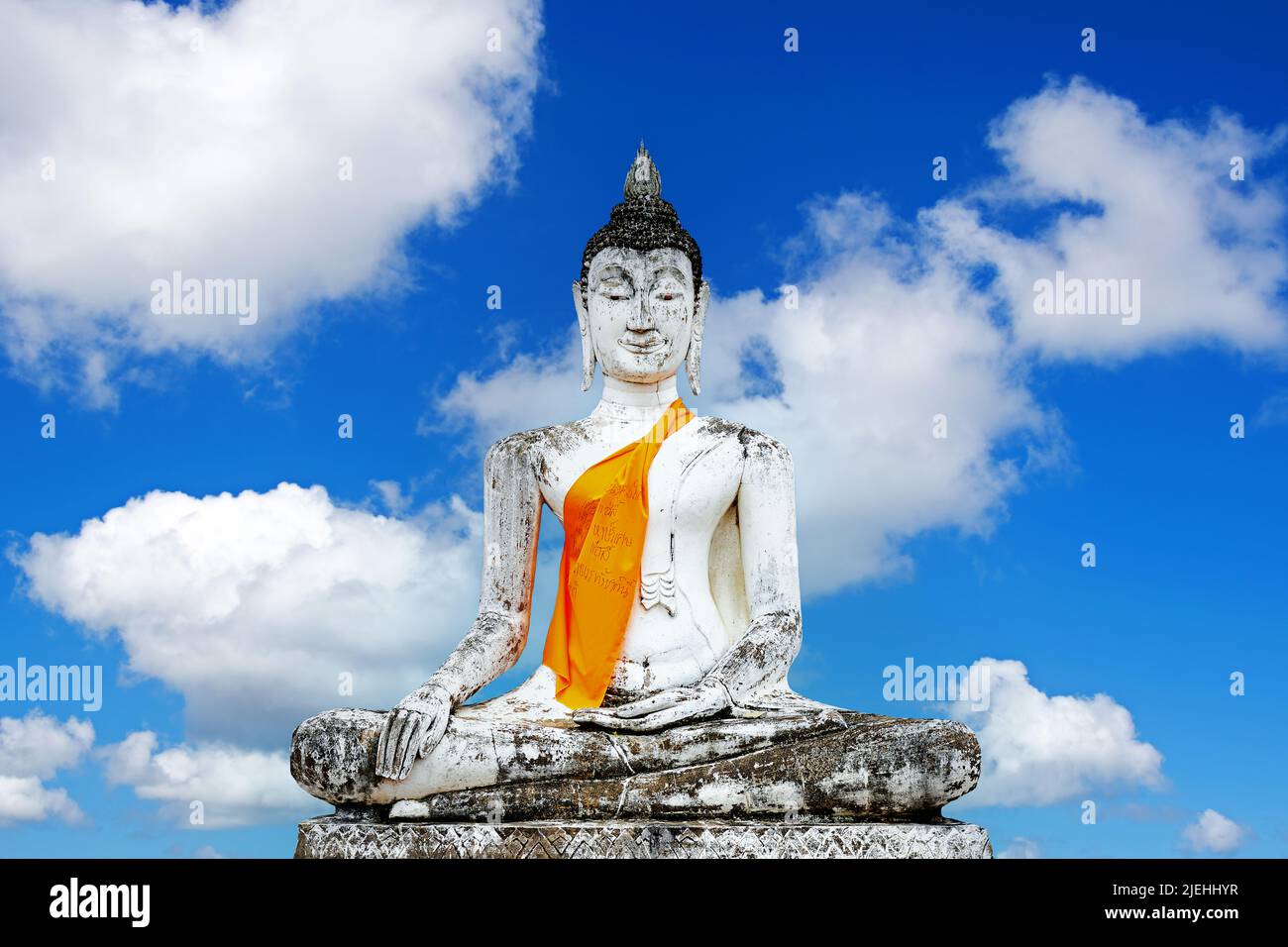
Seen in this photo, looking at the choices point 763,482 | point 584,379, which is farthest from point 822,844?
point 584,379

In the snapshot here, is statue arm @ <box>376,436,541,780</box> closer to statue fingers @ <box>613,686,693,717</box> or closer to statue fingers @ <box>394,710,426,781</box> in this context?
statue fingers @ <box>394,710,426,781</box>

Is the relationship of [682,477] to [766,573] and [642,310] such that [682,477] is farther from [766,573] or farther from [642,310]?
[642,310]

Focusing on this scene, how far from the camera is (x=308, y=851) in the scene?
347 inches

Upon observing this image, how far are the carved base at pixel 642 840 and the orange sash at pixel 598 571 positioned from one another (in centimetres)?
153

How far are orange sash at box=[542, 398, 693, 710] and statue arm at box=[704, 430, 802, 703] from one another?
2.40 ft

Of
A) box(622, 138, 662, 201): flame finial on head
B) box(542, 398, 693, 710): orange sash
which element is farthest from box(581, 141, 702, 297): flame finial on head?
box(542, 398, 693, 710): orange sash

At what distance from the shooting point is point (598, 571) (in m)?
10.2

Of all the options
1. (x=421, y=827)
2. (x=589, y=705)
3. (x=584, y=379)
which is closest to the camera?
(x=421, y=827)

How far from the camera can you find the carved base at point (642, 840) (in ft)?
27.7

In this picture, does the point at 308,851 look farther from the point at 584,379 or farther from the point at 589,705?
the point at 584,379

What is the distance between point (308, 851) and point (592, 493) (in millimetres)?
3090

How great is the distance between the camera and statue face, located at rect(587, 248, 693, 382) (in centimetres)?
1065

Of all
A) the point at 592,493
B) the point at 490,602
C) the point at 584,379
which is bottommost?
the point at 490,602

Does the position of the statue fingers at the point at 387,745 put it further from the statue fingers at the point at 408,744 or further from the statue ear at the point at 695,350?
the statue ear at the point at 695,350
